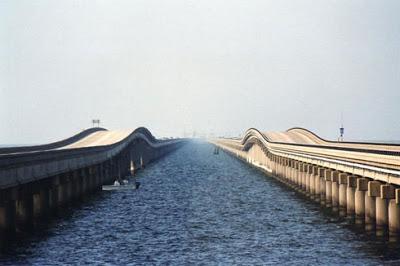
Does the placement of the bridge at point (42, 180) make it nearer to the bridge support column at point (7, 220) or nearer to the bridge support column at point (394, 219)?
the bridge support column at point (7, 220)

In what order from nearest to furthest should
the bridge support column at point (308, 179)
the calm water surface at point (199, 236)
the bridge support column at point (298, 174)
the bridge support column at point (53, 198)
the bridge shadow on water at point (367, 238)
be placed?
the bridge shadow on water at point (367, 238) → the calm water surface at point (199, 236) → the bridge support column at point (53, 198) → the bridge support column at point (308, 179) → the bridge support column at point (298, 174)

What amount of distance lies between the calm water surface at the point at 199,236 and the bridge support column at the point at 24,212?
1583 mm

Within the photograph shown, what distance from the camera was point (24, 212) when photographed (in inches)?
2040

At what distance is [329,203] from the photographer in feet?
224

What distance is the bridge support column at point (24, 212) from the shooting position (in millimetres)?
50812

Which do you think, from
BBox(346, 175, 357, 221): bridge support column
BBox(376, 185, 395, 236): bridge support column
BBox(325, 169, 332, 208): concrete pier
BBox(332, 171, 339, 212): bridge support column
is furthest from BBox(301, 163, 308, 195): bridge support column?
BBox(376, 185, 395, 236): bridge support column

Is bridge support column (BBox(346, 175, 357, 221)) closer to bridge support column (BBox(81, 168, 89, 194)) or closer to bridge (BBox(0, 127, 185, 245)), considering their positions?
bridge (BBox(0, 127, 185, 245))

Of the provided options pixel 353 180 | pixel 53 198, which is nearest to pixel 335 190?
pixel 353 180

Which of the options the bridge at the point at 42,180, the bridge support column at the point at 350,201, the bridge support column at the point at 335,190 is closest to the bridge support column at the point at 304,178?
the bridge support column at the point at 335,190

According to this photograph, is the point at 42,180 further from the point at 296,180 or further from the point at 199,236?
the point at 296,180

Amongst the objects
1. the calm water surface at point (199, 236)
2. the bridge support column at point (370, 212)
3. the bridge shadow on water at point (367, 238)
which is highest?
the bridge support column at point (370, 212)

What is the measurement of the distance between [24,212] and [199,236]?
1335cm

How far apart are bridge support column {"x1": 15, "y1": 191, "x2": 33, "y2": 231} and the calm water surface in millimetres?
1583

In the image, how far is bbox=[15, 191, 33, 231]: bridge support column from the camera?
2000 inches
